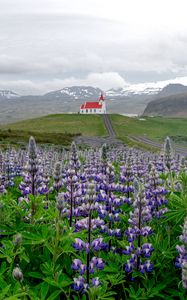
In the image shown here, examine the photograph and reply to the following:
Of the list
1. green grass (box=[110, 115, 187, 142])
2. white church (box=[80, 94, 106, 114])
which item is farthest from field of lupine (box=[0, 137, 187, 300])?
white church (box=[80, 94, 106, 114])

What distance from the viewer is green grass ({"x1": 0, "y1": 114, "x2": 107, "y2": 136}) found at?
82.1 m

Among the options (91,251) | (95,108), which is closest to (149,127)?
(95,108)

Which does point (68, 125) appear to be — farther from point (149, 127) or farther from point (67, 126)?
point (149, 127)

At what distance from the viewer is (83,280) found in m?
3.42

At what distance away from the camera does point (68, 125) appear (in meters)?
91.8

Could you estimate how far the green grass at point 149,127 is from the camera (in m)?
84.2

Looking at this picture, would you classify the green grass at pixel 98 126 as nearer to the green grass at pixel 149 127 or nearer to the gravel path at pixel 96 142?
the green grass at pixel 149 127

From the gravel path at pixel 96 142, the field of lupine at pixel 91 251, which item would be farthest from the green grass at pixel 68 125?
the field of lupine at pixel 91 251

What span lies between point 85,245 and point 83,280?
0.32m

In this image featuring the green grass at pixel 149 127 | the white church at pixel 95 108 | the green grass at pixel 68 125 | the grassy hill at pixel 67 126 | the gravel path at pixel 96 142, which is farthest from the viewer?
the white church at pixel 95 108

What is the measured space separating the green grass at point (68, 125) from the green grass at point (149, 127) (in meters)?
4.60

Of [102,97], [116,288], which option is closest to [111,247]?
[116,288]

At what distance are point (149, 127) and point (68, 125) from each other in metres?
19.7

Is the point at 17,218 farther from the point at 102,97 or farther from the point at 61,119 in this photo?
the point at 102,97
